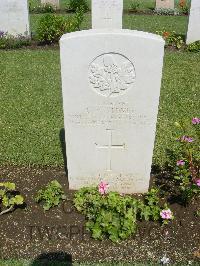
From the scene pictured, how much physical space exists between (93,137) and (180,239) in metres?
1.38

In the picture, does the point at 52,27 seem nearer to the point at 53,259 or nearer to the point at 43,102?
the point at 43,102

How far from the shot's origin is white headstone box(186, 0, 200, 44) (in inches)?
396

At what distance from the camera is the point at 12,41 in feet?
34.1

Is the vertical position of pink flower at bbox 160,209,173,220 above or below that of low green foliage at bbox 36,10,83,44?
below

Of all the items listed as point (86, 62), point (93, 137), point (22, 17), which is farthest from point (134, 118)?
point (22, 17)

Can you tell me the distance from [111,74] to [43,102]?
3.61 metres

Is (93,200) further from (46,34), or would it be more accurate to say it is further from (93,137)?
(46,34)

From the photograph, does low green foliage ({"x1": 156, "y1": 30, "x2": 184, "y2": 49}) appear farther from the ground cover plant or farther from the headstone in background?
the headstone in background

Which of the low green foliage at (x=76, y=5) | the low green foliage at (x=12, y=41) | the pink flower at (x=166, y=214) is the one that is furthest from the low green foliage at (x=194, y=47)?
the pink flower at (x=166, y=214)

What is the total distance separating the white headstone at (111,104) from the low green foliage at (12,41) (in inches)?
270

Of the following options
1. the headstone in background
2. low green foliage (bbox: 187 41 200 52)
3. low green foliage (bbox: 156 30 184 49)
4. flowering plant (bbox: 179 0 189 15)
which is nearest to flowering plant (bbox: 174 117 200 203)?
low green foliage (bbox: 187 41 200 52)

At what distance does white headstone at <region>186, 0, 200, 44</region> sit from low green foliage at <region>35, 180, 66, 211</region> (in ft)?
24.7

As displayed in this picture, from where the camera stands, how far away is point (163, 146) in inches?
222

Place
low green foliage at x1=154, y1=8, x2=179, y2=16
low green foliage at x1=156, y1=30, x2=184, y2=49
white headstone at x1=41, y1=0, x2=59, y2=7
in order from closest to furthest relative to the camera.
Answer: low green foliage at x1=156, y1=30, x2=184, y2=49 < low green foliage at x1=154, y1=8, x2=179, y2=16 < white headstone at x1=41, y1=0, x2=59, y2=7
